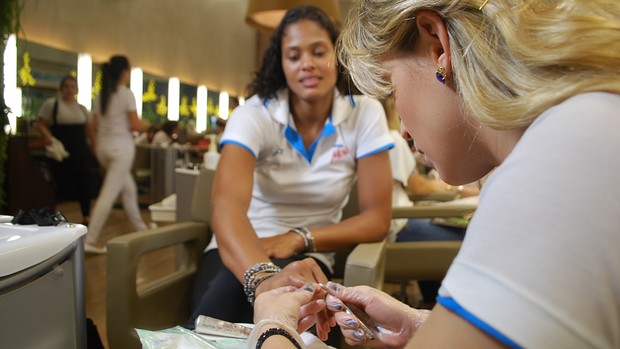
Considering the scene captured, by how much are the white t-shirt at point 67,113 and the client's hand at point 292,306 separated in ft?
12.7

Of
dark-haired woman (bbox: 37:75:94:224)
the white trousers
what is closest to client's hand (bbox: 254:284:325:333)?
the white trousers

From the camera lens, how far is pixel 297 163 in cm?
Result: 159

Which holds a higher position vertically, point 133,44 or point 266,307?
point 133,44

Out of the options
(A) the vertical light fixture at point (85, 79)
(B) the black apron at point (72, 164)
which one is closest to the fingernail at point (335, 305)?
(A) the vertical light fixture at point (85, 79)

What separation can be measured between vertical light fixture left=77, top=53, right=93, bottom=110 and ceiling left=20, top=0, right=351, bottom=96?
0.28 ft

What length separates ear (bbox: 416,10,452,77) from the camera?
638 mm

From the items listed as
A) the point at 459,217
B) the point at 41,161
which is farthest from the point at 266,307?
the point at 41,161

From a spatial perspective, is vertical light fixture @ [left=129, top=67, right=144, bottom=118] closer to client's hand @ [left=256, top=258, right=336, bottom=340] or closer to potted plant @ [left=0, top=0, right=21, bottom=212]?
potted plant @ [left=0, top=0, right=21, bottom=212]

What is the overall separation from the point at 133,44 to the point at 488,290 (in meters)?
4.93

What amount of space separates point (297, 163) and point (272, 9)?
1.49 metres

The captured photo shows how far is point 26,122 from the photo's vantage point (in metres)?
3.59

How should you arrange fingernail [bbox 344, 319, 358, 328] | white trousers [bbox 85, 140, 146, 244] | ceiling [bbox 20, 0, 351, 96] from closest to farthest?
fingernail [bbox 344, 319, 358, 328] → ceiling [bbox 20, 0, 351, 96] → white trousers [bbox 85, 140, 146, 244]

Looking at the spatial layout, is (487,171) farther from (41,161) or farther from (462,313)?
(41,161)

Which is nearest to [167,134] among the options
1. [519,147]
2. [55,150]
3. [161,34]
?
[161,34]
